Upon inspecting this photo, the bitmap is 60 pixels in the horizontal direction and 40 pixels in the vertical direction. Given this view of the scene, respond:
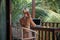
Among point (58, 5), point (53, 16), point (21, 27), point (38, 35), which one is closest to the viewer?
point (21, 27)

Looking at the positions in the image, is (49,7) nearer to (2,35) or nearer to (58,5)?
(58,5)

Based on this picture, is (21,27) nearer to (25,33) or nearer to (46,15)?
(25,33)

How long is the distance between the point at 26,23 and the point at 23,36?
0.30 metres

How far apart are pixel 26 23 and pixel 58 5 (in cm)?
352

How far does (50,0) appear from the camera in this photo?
21.6 feet

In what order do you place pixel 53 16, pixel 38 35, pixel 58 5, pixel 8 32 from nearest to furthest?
pixel 8 32 < pixel 38 35 < pixel 53 16 < pixel 58 5

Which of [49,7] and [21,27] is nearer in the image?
[21,27]

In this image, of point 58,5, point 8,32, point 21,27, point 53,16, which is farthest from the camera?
point 58,5

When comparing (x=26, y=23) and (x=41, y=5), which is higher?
(x=41, y=5)

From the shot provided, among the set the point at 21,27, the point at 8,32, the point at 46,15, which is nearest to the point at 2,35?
the point at 8,32

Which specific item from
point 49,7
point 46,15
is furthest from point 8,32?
point 49,7

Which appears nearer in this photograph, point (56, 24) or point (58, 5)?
point (56, 24)

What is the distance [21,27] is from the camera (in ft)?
10.9

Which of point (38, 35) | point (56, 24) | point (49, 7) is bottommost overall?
point (38, 35)
